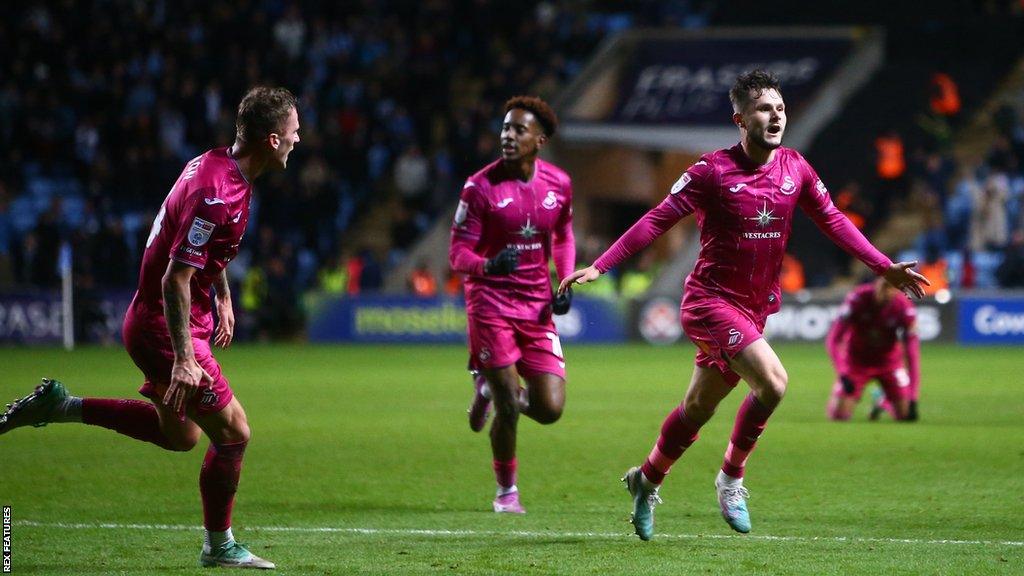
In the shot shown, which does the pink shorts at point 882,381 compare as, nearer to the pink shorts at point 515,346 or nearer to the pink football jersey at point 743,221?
the pink shorts at point 515,346

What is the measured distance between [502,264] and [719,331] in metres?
1.59

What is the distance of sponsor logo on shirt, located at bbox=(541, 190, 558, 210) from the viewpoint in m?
9.10

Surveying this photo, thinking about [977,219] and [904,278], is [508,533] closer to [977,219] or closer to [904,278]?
[904,278]

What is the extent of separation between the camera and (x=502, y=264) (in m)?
8.65

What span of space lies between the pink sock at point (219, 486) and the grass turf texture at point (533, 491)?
233mm

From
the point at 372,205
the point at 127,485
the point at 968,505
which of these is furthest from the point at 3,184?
the point at 968,505

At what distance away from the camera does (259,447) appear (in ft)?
39.0

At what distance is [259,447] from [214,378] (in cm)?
528

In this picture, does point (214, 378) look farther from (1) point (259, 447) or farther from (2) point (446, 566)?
(1) point (259, 447)

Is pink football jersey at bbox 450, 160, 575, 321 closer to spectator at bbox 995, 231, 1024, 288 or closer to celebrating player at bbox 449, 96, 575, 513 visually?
celebrating player at bbox 449, 96, 575, 513

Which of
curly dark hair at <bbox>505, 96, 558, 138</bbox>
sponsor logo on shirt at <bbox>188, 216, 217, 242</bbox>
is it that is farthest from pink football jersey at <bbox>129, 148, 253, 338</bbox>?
curly dark hair at <bbox>505, 96, 558, 138</bbox>

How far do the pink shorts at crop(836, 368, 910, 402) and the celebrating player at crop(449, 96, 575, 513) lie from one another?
5.61 metres

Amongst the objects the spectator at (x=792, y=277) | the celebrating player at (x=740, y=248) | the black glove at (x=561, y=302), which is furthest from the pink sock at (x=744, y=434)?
the spectator at (x=792, y=277)

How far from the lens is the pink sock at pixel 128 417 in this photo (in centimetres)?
723
